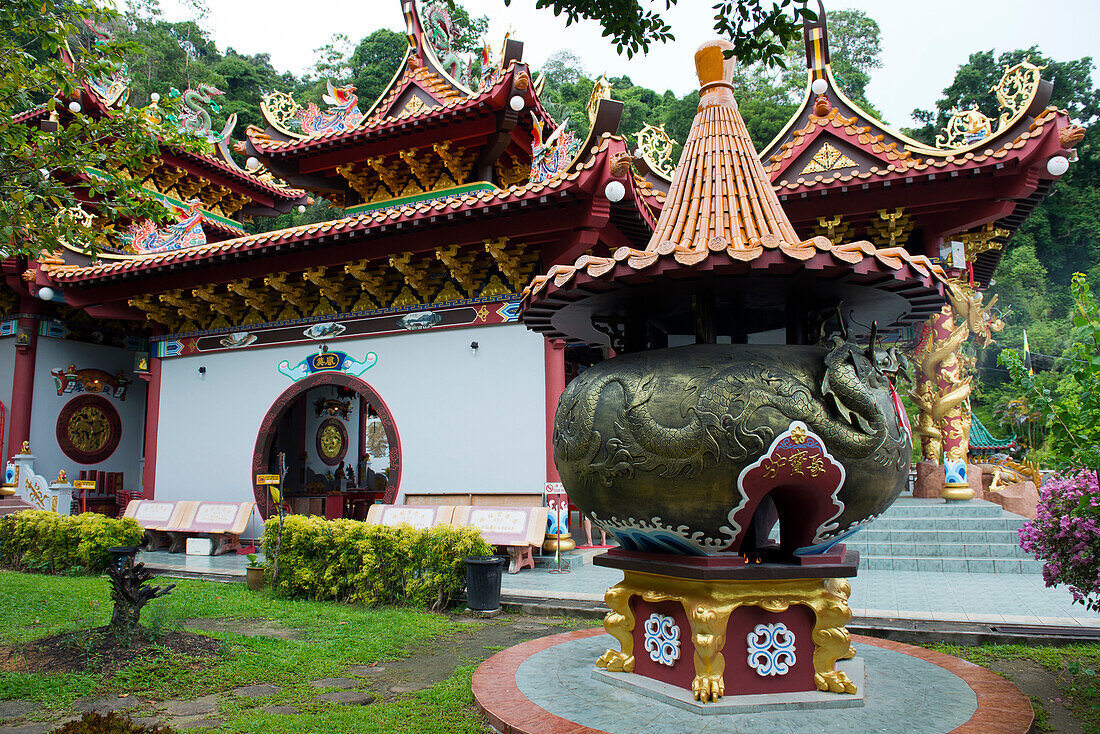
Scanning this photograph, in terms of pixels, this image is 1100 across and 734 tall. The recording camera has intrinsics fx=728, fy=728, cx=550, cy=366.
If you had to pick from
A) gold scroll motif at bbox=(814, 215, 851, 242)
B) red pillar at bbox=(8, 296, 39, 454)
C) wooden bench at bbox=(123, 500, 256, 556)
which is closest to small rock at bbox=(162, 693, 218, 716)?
wooden bench at bbox=(123, 500, 256, 556)

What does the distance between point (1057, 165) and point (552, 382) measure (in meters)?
7.00

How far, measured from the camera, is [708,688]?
4.03 metres

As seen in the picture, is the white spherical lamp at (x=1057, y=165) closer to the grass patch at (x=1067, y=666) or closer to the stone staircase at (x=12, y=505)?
the grass patch at (x=1067, y=666)

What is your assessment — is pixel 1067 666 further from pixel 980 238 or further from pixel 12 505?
pixel 12 505

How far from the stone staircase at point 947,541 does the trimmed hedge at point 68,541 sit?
9996mm

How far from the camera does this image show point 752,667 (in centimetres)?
418

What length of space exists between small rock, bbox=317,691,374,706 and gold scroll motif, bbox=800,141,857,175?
9.96 meters

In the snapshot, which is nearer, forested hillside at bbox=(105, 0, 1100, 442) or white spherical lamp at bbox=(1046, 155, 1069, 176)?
white spherical lamp at bbox=(1046, 155, 1069, 176)

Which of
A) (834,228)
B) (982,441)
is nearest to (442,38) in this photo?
(834,228)

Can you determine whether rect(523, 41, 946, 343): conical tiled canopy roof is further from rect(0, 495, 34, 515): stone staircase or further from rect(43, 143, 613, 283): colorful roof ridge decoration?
rect(0, 495, 34, 515): stone staircase

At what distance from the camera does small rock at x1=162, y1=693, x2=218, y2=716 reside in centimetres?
444

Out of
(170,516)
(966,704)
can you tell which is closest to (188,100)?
(170,516)

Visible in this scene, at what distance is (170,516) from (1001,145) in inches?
541

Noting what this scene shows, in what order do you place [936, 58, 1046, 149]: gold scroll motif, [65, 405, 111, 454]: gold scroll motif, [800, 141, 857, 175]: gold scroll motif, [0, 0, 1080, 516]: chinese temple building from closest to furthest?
1. [936, 58, 1046, 149]: gold scroll motif
2. [0, 0, 1080, 516]: chinese temple building
3. [800, 141, 857, 175]: gold scroll motif
4. [65, 405, 111, 454]: gold scroll motif
